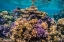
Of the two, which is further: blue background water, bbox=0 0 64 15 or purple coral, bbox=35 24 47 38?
blue background water, bbox=0 0 64 15

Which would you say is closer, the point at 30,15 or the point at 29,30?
the point at 29,30

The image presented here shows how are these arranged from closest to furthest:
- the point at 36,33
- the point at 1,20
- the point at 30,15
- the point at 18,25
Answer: the point at 36,33 → the point at 18,25 → the point at 30,15 → the point at 1,20

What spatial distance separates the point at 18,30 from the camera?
21.0 feet

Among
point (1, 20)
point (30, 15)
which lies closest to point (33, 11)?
point (30, 15)

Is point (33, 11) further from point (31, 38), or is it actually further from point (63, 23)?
point (31, 38)

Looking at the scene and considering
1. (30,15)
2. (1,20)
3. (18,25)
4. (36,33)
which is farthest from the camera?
(1,20)

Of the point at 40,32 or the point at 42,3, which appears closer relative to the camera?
the point at 40,32

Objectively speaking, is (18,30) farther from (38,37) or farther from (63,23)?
(63,23)

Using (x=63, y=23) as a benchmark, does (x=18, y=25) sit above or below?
above

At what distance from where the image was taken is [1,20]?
486 inches

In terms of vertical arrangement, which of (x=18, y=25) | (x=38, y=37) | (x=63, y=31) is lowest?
(x=63, y=31)

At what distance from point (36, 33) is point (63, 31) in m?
3.15

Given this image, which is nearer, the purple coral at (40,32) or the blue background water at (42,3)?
the purple coral at (40,32)

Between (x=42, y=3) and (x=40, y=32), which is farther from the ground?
(x=40, y=32)
